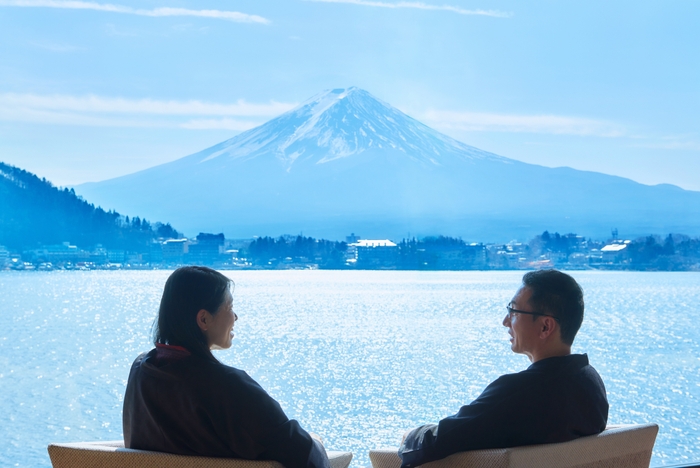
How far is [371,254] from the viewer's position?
38469mm

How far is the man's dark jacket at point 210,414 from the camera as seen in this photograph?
1.40m

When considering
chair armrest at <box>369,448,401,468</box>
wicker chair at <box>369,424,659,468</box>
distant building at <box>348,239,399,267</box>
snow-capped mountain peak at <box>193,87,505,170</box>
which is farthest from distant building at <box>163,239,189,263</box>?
snow-capped mountain peak at <box>193,87,505,170</box>

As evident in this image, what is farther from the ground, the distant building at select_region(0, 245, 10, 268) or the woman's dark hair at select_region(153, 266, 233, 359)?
the woman's dark hair at select_region(153, 266, 233, 359)

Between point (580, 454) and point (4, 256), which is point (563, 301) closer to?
point (580, 454)

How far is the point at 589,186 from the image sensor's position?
58031 mm

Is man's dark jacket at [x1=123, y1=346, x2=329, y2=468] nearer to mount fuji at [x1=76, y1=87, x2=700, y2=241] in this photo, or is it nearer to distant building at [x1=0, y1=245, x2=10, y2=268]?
distant building at [x1=0, y1=245, x2=10, y2=268]

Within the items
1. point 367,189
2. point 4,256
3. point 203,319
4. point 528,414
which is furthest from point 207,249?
point 367,189

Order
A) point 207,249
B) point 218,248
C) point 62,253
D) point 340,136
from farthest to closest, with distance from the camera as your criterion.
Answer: point 340,136, point 62,253, point 218,248, point 207,249

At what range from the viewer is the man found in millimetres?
1489

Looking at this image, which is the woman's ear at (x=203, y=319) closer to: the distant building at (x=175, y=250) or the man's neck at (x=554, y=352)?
the man's neck at (x=554, y=352)

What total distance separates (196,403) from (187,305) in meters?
0.19

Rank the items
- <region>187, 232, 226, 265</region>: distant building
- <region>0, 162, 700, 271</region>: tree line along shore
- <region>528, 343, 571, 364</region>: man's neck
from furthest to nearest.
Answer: <region>0, 162, 700, 271</region>: tree line along shore
<region>187, 232, 226, 265</region>: distant building
<region>528, 343, 571, 364</region>: man's neck

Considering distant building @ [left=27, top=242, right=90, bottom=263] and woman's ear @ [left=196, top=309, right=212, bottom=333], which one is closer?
woman's ear @ [left=196, top=309, right=212, bottom=333]

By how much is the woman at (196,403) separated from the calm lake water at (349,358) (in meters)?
6.94
